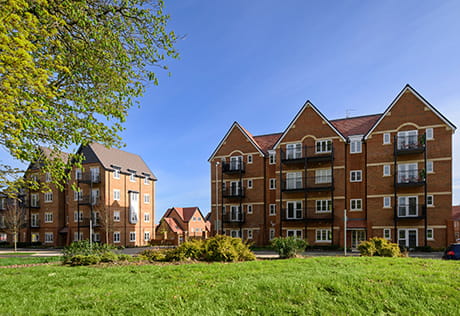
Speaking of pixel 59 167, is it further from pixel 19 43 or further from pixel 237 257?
pixel 237 257

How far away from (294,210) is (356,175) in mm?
7096

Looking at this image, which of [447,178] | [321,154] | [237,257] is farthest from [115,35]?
[447,178]

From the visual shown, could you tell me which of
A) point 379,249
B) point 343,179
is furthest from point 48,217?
point 379,249

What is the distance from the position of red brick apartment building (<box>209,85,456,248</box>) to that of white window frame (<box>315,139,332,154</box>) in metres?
0.10

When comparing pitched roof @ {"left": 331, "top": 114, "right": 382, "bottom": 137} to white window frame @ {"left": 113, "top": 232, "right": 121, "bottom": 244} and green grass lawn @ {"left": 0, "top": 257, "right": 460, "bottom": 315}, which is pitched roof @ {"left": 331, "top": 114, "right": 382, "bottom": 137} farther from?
white window frame @ {"left": 113, "top": 232, "right": 121, "bottom": 244}

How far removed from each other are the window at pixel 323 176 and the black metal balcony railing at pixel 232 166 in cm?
838

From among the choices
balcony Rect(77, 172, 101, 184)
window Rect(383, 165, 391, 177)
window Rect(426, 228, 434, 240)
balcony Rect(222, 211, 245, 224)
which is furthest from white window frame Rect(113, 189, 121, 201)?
window Rect(426, 228, 434, 240)

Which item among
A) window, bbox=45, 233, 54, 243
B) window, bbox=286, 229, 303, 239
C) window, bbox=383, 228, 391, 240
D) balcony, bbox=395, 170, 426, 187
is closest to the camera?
A: balcony, bbox=395, 170, 426, 187

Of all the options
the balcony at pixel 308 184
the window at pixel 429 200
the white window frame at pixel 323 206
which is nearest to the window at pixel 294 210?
the balcony at pixel 308 184

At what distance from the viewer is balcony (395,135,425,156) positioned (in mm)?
28391

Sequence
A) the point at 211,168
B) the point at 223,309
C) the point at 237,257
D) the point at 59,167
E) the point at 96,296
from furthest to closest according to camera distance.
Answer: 1. the point at 211,168
2. the point at 237,257
3. the point at 59,167
4. the point at 96,296
5. the point at 223,309

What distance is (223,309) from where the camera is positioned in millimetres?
6094

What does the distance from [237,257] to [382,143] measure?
2269 cm

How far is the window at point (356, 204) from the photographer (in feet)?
102
